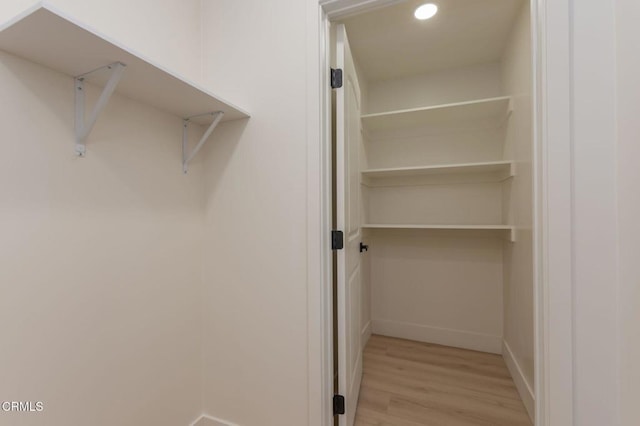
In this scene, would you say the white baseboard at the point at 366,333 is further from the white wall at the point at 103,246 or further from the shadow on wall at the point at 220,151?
the shadow on wall at the point at 220,151

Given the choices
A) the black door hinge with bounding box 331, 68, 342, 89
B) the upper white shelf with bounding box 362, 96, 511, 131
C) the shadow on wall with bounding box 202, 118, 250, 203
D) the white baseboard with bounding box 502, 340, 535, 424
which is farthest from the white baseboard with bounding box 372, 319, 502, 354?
the black door hinge with bounding box 331, 68, 342, 89

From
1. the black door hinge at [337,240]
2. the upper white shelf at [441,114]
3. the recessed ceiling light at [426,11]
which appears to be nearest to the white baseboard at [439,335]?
the black door hinge at [337,240]

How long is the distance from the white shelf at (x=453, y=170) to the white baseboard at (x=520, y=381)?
1346mm

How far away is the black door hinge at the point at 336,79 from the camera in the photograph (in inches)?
52.4

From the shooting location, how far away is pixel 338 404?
133 centimetres

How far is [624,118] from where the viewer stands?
85 centimetres

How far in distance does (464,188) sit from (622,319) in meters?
1.73

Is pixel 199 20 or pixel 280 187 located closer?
pixel 280 187

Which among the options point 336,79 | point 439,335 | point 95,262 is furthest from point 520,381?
point 95,262

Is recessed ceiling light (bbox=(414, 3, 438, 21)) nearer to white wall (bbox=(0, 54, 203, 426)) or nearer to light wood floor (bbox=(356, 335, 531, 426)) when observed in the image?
white wall (bbox=(0, 54, 203, 426))

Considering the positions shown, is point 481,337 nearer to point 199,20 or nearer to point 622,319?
point 622,319

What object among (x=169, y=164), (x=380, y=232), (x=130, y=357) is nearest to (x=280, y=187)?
(x=169, y=164)

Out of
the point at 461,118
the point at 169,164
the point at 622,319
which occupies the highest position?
the point at 461,118

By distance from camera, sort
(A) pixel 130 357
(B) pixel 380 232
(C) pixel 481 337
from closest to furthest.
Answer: (A) pixel 130 357 < (C) pixel 481 337 < (B) pixel 380 232
